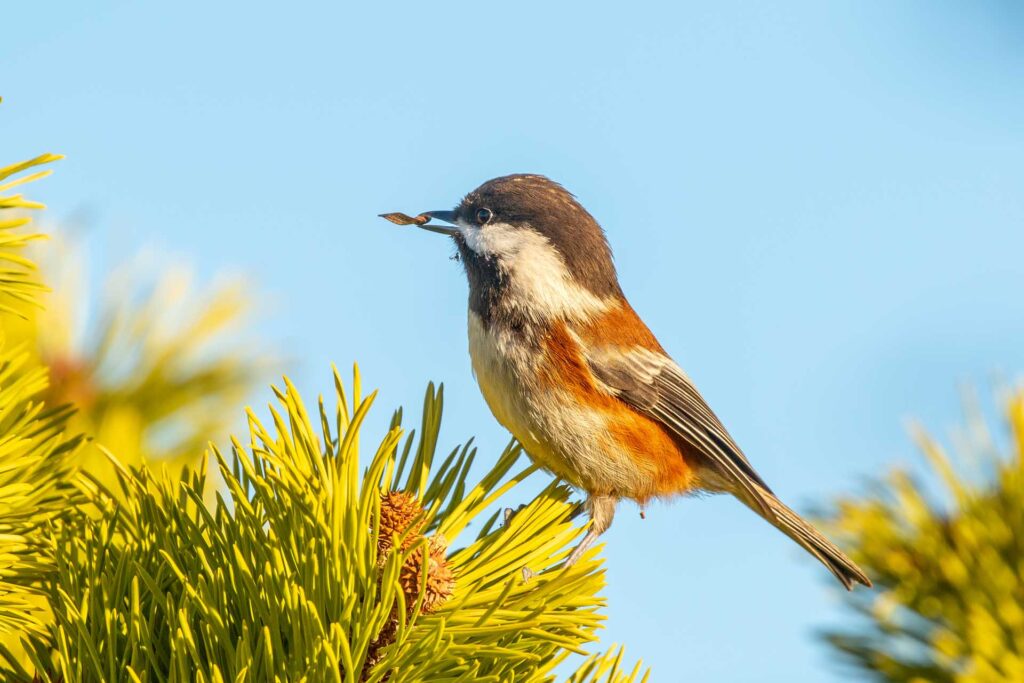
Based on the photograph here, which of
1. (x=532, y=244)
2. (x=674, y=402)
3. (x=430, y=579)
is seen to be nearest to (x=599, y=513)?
(x=674, y=402)

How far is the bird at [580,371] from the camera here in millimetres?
2957

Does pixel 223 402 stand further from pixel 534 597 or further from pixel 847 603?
pixel 847 603

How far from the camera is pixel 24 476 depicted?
5.08 ft

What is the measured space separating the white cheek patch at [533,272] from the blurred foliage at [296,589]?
1.63m

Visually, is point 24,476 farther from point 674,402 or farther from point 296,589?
point 674,402

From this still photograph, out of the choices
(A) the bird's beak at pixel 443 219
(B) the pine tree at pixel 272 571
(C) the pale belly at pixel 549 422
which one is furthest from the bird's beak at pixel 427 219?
(B) the pine tree at pixel 272 571

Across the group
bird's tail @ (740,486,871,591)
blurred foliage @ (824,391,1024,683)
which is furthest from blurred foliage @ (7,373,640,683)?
bird's tail @ (740,486,871,591)

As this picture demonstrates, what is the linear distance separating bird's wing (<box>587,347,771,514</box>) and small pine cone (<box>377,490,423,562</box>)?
Result: 1698 millimetres

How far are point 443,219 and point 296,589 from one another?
7.59 ft

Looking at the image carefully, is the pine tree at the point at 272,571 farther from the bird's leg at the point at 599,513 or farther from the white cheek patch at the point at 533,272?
the white cheek patch at the point at 533,272

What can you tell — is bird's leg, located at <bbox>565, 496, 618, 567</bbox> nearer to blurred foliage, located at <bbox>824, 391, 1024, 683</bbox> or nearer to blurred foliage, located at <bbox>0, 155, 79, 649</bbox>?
blurred foliage, located at <bbox>824, 391, 1024, 683</bbox>

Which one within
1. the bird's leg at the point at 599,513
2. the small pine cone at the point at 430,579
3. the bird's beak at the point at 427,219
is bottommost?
the small pine cone at the point at 430,579

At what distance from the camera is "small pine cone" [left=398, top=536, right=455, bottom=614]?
4.92 feet

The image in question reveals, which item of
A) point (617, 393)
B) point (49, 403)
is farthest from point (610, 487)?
point (49, 403)
